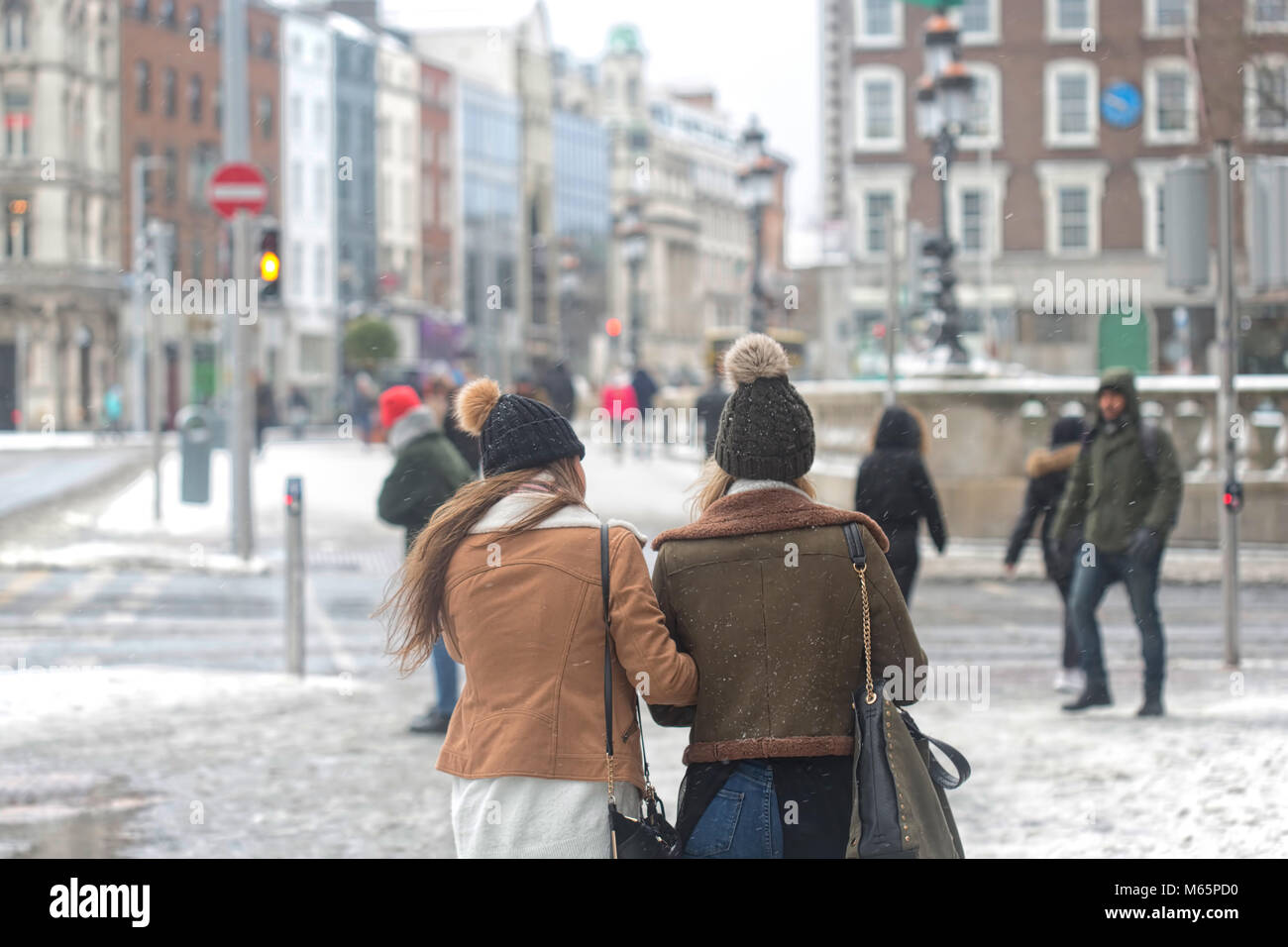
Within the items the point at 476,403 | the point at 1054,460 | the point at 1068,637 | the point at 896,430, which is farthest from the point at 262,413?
the point at 476,403

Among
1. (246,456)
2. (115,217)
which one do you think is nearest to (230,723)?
(246,456)

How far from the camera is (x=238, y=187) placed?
15.9 m

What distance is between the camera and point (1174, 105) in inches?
2170

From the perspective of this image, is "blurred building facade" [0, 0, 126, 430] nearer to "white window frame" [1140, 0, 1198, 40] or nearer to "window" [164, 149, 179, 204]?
"window" [164, 149, 179, 204]

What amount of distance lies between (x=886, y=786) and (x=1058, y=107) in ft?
176

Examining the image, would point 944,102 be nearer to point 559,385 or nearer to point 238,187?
point 559,385

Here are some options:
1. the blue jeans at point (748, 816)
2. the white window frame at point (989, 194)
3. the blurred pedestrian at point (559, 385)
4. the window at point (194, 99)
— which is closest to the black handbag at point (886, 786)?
the blue jeans at point (748, 816)

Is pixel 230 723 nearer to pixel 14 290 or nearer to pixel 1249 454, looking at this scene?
pixel 1249 454

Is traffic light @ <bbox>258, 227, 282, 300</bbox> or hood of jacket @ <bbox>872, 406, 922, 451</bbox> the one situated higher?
traffic light @ <bbox>258, 227, 282, 300</bbox>

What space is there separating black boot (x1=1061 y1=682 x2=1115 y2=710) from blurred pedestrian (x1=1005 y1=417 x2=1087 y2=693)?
0.37m

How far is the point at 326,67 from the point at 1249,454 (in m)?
69.1

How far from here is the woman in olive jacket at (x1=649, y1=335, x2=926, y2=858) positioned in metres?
3.93

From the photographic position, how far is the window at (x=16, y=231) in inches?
2498

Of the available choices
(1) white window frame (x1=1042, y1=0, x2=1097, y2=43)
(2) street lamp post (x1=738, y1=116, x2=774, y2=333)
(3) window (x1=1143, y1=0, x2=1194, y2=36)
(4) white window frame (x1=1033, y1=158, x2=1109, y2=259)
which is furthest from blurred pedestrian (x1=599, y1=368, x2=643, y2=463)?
(3) window (x1=1143, y1=0, x2=1194, y2=36)
